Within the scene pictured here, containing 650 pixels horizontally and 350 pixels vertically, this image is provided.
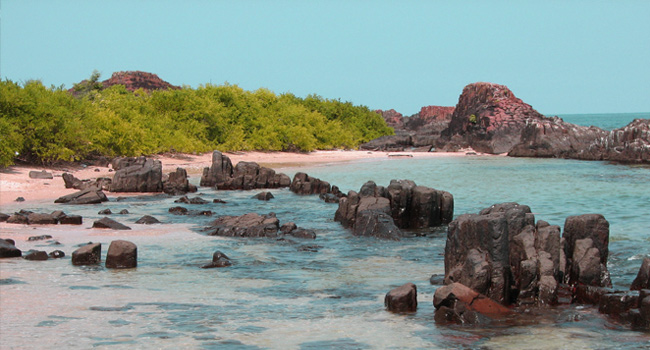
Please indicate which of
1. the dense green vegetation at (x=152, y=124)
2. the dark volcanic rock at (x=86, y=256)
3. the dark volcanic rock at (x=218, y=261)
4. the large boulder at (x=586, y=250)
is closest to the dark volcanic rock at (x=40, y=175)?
the dense green vegetation at (x=152, y=124)

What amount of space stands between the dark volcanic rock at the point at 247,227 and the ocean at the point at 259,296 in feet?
1.85

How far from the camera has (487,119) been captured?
202 ft

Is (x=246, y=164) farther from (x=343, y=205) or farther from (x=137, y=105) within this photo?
(x=137, y=105)

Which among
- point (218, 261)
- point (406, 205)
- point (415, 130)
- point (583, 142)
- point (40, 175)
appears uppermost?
point (415, 130)

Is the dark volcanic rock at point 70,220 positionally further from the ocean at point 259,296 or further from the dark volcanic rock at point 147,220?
the dark volcanic rock at point 147,220

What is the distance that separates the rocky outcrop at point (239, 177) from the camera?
95.4ft

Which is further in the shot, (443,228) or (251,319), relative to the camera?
(443,228)

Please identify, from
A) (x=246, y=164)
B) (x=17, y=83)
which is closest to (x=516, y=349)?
(x=246, y=164)

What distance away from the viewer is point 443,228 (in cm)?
1839

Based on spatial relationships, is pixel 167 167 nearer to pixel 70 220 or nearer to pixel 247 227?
pixel 70 220

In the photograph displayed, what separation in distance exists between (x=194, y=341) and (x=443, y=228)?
1144cm

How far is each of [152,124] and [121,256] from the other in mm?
29071

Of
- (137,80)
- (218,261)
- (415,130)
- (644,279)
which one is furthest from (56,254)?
(137,80)

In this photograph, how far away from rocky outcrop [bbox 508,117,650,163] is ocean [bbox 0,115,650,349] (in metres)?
27.3
